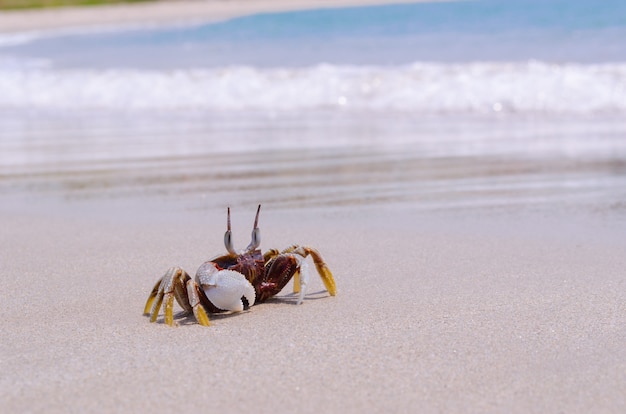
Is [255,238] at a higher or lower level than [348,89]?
lower

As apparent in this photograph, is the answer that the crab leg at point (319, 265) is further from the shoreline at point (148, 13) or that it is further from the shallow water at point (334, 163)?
the shoreline at point (148, 13)

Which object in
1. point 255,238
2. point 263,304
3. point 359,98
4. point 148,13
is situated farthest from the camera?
point 148,13

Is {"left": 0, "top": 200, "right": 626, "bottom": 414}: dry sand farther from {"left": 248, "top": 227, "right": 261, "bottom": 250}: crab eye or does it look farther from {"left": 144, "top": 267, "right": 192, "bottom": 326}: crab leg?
{"left": 248, "top": 227, "right": 261, "bottom": 250}: crab eye

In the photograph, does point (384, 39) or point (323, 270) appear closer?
point (323, 270)

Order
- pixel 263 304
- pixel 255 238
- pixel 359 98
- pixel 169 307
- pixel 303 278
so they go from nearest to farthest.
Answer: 1. pixel 169 307
2. pixel 255 238
3. pixel 303 278
4. pixel 263 304
5. pixel 359 98

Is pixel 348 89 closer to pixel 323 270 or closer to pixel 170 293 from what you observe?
pixel 323 270

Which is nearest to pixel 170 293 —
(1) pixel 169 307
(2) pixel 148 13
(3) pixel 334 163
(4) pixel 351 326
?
(1) pixel 169 307

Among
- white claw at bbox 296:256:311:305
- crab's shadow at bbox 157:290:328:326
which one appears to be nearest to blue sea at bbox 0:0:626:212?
crab's shadow at bbox 157:290:328:326

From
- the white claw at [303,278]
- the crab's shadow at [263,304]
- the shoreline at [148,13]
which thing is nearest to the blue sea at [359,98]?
the crab's shadow at [263,304]

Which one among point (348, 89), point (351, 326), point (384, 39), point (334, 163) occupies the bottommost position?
point (351, 326)
